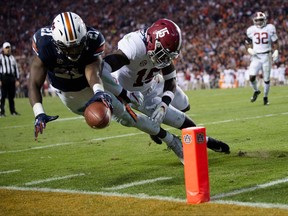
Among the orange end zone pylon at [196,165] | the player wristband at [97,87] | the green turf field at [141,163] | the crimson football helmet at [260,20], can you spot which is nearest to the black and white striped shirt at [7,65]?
the green turf field at [141,163]

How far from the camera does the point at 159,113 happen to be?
5199 millimetres

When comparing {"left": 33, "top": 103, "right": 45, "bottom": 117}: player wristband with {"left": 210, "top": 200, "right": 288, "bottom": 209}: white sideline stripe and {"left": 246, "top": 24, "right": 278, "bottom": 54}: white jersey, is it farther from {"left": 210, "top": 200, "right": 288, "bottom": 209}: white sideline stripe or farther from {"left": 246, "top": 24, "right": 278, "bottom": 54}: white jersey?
{"left": 246, "top": 24, "right": 278, "bottom": 54}: white jersey

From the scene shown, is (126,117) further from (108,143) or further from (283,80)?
(283,80)

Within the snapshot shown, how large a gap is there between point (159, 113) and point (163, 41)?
65cm

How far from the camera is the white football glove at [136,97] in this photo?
17.4 ft

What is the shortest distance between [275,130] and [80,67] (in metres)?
3.47

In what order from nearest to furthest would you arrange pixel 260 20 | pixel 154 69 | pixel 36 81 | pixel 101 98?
pixel 101 98, pixel 36 81, pixel 154 69, pixel 260 20

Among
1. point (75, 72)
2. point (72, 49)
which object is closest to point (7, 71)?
point (75, 72)

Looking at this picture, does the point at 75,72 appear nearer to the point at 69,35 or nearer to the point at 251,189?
the point at 69,35

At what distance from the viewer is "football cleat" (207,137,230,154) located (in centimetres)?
580

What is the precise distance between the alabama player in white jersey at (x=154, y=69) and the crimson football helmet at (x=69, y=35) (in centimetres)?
49

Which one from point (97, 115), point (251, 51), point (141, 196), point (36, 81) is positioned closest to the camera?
point (141, 196)

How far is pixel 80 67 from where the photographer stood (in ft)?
16.4

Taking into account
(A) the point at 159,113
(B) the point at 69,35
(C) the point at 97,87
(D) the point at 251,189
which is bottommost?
(D) the point at 251,189
